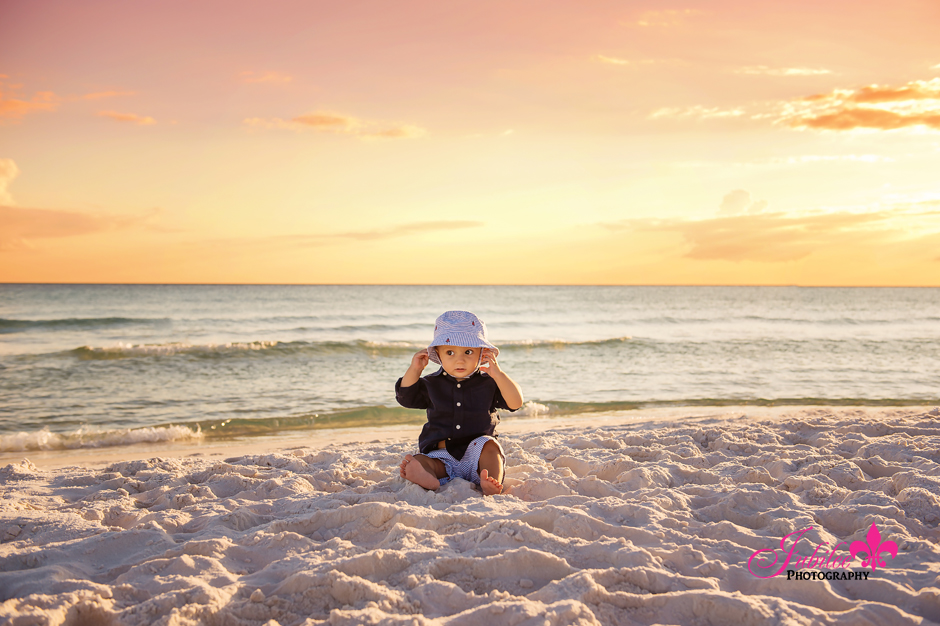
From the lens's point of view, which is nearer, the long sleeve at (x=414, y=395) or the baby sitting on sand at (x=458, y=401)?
the baby sitting on sand at (x=458, y=401)

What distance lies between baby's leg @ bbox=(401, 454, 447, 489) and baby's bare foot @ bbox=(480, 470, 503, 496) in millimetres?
340

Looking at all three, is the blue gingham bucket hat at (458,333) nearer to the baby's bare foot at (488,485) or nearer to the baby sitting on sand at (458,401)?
the baby sitting on sand at (458,401)

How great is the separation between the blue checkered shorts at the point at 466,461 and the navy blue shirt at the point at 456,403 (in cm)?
4

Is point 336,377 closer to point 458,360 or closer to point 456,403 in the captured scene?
point 456,403

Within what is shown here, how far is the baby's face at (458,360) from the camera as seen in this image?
3.95m

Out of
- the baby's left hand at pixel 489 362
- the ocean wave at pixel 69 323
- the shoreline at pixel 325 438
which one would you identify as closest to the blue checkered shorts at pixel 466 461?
the baby's left hand at pixel 489 362

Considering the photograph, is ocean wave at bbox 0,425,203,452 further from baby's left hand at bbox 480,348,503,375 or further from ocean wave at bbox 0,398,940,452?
baby's left hand at bbox 480,348,503,375

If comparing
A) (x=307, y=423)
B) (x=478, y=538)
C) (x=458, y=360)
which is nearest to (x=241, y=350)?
(x=307, y=423)

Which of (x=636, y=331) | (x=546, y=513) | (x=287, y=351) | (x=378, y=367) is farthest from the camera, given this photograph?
(x=636, y=331)

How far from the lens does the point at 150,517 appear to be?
336cm

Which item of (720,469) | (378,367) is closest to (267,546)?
(720,469)

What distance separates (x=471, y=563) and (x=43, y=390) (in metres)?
10.3

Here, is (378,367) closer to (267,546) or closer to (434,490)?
(434,490)

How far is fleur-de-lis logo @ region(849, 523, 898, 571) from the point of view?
2680mm
